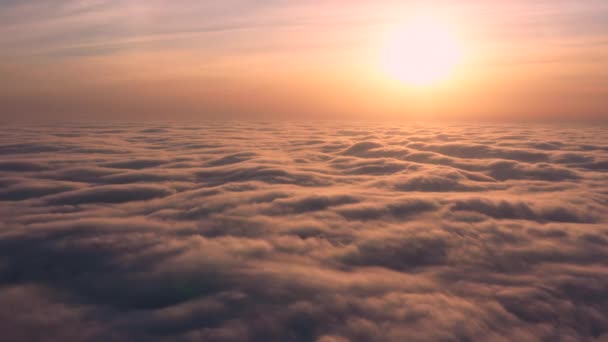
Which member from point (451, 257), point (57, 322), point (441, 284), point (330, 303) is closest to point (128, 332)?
point (57, 322)

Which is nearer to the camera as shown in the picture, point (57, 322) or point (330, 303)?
point (57, 322)

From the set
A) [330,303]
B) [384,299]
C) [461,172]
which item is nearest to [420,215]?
[384,299]

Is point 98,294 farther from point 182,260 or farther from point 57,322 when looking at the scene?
point 182,260

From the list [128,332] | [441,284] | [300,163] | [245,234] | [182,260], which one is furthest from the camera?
[300,163]

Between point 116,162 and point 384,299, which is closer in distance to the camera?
point 384,299

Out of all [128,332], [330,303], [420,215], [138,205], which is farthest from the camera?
[138,205]

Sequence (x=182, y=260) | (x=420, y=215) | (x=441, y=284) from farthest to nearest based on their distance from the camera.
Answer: (x=420, y=215)
(x=182, y=260)
(x=441, y=284)

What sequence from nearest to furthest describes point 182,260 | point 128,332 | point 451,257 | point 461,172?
point 128,332
point 182,260
point 451,257
point 461,172

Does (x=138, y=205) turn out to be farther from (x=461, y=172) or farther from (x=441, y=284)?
(x=461, y=172)
